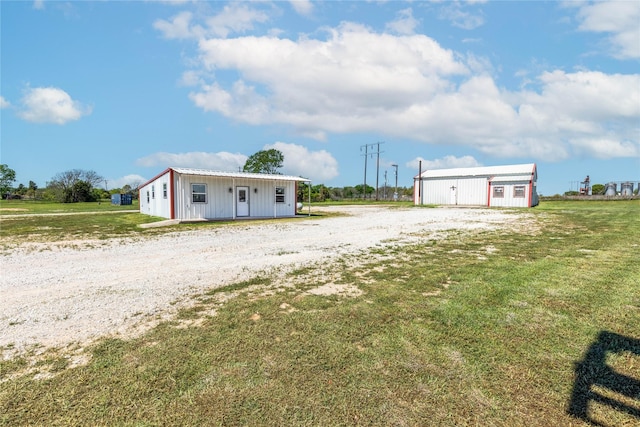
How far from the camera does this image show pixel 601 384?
2377mm

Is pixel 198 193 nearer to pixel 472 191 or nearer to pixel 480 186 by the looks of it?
pixel 472 191

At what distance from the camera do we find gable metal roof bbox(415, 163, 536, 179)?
30798 millimetres

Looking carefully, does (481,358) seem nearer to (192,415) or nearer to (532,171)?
(192,415)

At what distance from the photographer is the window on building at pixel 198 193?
17484 mm

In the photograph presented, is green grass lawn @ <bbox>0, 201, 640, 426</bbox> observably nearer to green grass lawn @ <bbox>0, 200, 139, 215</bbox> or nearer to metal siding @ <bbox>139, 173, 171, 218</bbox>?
metal siding @ <bbox>139, 173, 171, 218</bbox>

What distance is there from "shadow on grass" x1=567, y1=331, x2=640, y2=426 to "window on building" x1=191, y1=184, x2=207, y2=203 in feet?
56.9

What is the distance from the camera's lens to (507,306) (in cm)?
390

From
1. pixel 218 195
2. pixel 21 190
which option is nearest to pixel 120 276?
pixel 218 195

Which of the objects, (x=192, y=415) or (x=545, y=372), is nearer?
(x=192, y=415)

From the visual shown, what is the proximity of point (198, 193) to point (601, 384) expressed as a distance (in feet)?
58.1

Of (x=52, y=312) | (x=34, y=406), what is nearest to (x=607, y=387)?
(x=34, y=406)

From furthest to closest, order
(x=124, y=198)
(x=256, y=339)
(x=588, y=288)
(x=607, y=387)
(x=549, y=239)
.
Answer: (x=124, y=198), (x=549, y=239), (x=588, y=288), (x=256, y=339), (x=607, y=387)

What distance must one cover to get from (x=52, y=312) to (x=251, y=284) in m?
2.43

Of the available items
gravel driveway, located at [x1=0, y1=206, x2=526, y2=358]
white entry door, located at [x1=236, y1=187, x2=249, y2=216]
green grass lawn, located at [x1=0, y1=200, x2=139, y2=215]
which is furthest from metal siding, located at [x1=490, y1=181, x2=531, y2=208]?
green grass lawn, located at [x1=0, y1=200, x2=139, y2=215]
